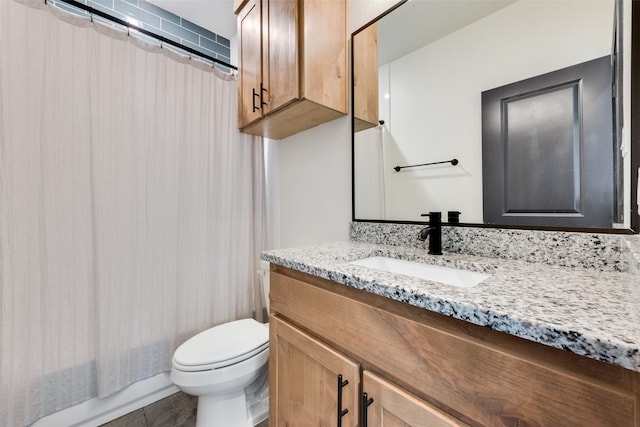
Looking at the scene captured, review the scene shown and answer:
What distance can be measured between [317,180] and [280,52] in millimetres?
662

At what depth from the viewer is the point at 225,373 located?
1.09 meters

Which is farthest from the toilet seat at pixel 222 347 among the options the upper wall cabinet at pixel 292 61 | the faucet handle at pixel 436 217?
the upper wall cabinet at pixel 292 61

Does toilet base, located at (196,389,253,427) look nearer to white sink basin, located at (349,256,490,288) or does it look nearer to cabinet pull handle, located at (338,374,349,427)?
cabinet pull handle, located at (338,374,349,427)

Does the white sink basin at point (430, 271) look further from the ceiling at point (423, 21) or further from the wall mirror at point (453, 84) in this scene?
the ceiling at point (423, 21)

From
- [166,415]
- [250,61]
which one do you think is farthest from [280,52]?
[166,415]

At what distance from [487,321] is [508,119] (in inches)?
29.3

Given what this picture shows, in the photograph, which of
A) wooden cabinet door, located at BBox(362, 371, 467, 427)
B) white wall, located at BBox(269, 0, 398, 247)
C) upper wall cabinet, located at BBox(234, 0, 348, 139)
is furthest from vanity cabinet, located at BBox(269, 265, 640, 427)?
upper wall cabinet, located at BBox(234, 0, 348, 139)

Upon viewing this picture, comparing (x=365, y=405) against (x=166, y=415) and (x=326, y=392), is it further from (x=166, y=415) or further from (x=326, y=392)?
(x=166, y=415)

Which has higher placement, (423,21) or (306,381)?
(423,21)

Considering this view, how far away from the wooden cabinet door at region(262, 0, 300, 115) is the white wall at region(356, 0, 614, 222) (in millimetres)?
426

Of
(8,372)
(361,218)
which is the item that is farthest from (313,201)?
(8,372)

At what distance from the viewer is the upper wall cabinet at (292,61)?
110 cm

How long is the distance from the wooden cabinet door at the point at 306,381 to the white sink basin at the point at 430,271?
0.32 m

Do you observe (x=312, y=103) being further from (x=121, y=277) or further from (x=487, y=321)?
(x=121, y=277)
